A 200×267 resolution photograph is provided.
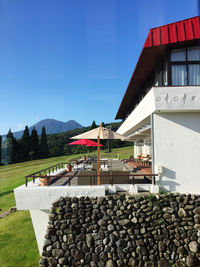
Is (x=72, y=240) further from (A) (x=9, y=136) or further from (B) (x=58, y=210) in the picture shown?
(A) (x=9, y=136)

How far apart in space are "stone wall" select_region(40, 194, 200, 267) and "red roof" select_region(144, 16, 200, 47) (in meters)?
6.59

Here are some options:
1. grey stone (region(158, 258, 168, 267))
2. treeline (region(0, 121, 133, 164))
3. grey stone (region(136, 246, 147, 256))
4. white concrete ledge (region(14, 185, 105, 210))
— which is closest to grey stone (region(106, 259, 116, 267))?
grey stone (region(136, 246, 147, 256))

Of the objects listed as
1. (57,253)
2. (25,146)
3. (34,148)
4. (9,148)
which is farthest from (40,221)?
(34,148)

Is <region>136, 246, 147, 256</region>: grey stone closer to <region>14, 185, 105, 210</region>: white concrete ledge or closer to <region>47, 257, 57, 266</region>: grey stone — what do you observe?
<region>14, 185, 105, 210</region>: white concrete ledge

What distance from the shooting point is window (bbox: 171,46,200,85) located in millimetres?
7914

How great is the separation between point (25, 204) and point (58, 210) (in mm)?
1374

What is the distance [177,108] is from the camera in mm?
7371

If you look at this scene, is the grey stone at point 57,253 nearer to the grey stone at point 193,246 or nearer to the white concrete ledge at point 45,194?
the white concrete ledge at point 45,194

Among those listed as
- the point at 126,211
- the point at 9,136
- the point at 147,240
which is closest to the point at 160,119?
the point at 126,211

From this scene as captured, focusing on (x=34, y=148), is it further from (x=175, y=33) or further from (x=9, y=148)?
(x=175, y=33)

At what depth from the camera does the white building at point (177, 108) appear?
293 inches

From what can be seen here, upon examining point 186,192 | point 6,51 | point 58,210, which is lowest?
point 58,210

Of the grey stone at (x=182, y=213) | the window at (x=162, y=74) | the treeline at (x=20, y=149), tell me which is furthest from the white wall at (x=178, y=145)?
the treeline at (x=20, y=149)

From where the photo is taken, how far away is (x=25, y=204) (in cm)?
706
